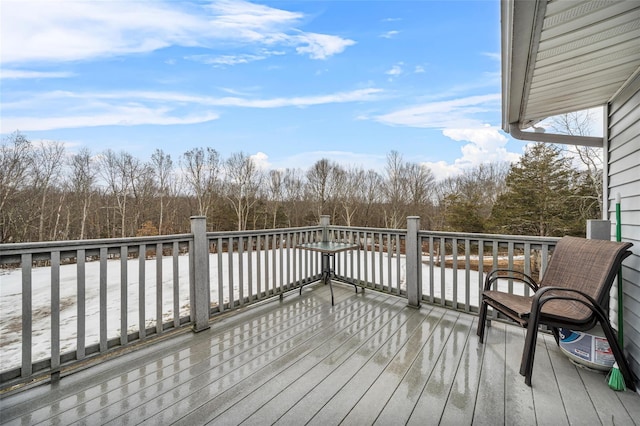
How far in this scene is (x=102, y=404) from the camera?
1.69 m

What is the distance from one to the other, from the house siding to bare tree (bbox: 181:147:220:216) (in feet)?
63.8

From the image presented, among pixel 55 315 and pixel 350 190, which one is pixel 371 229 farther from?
pixel 350 190

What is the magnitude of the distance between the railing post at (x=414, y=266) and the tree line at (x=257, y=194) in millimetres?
13171

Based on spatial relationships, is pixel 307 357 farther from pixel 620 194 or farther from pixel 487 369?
pixel 620 194

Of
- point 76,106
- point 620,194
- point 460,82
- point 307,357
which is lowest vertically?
point 307,357

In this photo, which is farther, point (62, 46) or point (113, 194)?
point (113, 194)

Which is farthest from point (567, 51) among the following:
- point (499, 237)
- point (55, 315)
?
point (55, 315)

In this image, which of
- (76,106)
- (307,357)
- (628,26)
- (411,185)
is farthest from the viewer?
(411,185)

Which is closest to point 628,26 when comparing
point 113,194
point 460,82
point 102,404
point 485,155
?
point 102,404

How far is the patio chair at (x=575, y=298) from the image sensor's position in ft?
5.98

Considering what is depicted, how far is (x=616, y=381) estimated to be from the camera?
5.98 feet

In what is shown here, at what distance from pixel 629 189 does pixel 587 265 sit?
69 cm

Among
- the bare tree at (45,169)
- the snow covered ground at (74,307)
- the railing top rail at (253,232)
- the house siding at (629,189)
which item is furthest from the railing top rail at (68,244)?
the bare tree at (45,169)

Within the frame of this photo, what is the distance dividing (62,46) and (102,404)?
4888 millimetres
